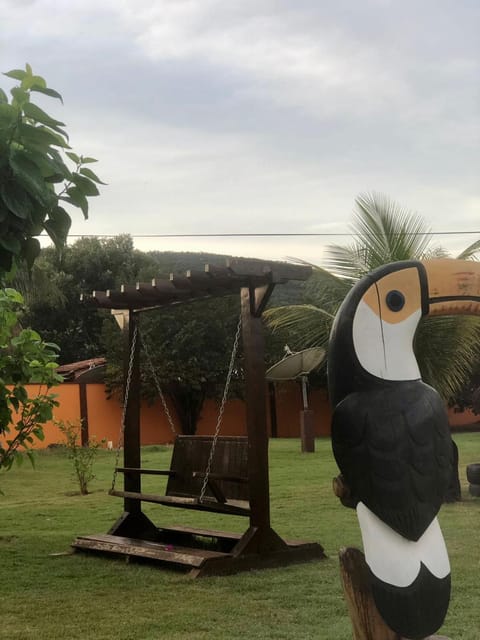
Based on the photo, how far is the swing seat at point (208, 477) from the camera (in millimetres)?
6676

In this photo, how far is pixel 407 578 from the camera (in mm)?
2590

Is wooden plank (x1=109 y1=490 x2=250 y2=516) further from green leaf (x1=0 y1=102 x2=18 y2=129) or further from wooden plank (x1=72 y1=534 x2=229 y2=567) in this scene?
green leaf (x1=0 y1=102 x2=18 y2=129)

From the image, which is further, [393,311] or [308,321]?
[308,321]

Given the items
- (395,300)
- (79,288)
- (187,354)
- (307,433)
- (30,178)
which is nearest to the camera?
(30,178)

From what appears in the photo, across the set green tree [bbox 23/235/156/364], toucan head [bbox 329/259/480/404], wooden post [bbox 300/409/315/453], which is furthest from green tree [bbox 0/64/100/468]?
green tree [bbox 23/235/156/364]

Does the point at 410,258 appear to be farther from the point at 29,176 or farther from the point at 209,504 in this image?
the point at 29,176

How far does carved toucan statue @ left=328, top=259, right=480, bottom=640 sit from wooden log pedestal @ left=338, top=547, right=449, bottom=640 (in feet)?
0.11

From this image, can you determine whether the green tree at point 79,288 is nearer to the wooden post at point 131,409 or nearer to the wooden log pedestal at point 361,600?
the wooden post at point 131,409

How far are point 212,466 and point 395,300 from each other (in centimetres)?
483

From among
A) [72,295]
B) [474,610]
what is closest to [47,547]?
[474,610]

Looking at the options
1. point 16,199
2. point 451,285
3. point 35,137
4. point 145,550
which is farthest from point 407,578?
point 145,550

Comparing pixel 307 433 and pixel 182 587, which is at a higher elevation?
pixel 182 587

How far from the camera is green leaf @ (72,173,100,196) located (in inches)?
105

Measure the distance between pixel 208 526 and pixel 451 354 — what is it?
364cm
